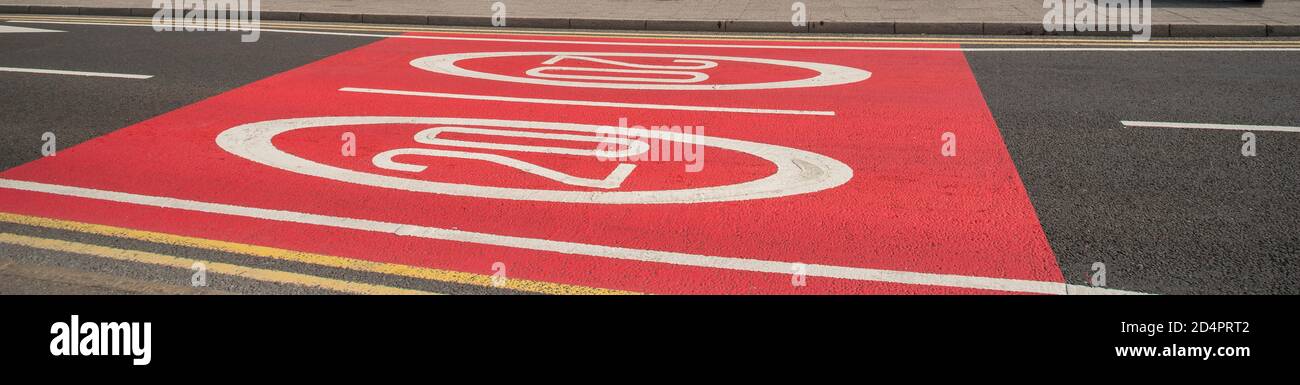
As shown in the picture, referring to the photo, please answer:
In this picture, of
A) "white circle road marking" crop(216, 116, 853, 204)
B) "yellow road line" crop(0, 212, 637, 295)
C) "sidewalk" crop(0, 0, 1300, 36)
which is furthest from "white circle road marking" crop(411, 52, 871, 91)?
"yellow road line" crop(0, 212, 637, 295)

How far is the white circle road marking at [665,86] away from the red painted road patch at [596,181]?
0.06 m

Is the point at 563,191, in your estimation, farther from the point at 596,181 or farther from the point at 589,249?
the point at 589,249

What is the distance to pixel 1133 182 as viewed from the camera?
6117mm

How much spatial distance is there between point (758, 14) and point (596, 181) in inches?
338

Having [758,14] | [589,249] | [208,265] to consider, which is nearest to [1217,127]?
[589,249]

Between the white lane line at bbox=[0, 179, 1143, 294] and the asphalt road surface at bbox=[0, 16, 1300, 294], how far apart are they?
2 cm

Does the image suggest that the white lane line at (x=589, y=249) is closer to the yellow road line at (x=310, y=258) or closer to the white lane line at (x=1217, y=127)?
the yellow road line at (x=310, y=258)

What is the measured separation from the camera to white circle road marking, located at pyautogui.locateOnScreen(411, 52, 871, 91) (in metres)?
9.52

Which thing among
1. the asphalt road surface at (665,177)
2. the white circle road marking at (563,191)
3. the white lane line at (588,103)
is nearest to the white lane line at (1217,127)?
the asphalt road surface at (665,177)

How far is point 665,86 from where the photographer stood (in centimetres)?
953

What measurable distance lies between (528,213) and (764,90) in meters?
4.18

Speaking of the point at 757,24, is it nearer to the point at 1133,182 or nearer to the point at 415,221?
the point at 1133,182

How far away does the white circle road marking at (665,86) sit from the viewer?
9.52m
